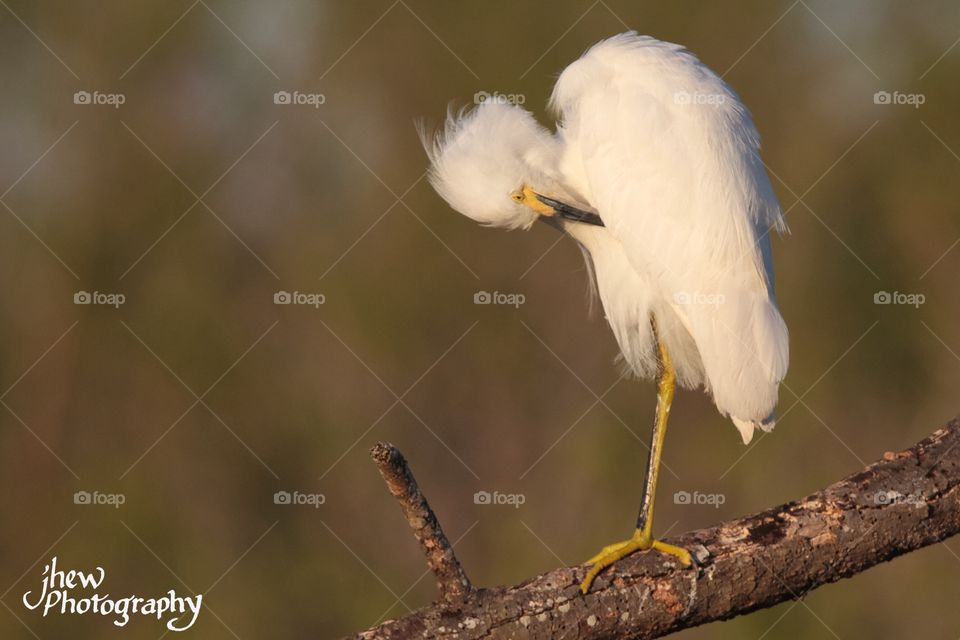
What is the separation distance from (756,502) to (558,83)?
137 inches

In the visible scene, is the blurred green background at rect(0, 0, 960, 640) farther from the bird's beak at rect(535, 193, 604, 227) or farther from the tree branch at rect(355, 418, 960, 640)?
the tree branch at rect(355, 418, 960, 640)

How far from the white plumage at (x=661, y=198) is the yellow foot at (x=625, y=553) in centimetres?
55

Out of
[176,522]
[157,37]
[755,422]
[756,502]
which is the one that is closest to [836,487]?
[755,422]

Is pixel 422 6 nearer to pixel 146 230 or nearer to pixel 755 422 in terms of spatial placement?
pixel 146 230

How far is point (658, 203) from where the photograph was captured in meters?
3.30

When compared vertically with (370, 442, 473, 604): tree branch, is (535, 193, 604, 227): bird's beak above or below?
above

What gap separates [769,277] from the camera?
333 centimetres

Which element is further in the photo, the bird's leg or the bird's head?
the bird's head

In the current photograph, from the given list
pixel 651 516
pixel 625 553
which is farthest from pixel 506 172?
pixel 625 553

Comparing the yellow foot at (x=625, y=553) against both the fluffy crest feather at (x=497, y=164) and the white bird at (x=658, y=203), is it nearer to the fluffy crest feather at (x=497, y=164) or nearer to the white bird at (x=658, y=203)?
the white bird at (x=658, y=203)

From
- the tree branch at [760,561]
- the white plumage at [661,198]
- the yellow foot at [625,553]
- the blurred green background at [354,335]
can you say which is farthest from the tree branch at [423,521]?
the blurred green background at [354,335]

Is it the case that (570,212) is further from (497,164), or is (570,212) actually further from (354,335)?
(354,335)

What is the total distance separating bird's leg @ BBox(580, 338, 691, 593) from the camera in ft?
8.39

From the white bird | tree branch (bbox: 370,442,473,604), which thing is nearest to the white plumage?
the white bird
